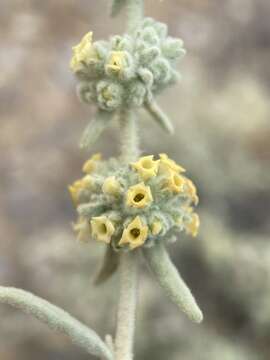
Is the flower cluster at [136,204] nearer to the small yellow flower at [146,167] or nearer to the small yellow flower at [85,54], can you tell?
the small yellow flower at [146,167]

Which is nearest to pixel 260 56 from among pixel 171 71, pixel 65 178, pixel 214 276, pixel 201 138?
pixel 201 138

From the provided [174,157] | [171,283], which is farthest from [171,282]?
[174,157]

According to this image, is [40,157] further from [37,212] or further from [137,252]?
[137,252]

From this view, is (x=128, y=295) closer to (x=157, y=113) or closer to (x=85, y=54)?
(x=157, y=113)

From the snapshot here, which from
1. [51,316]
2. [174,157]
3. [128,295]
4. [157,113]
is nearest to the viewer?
[51,316]

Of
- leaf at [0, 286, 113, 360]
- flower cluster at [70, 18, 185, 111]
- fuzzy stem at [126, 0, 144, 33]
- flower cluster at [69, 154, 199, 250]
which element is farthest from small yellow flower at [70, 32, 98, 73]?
→ leaf at [0, 286, 113, 360]

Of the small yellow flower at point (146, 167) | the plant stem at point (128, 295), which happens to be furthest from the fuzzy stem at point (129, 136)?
the small yellow flower at point (146, 167)

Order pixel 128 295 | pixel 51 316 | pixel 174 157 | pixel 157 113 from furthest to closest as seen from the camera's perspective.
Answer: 1. pixel 174 157
2. pixel 157 113
3. pixel 128 295
4. pixel 51 316
